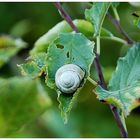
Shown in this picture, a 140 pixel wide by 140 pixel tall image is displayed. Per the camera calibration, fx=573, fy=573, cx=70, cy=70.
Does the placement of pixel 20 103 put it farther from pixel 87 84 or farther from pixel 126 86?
pixel 87 84

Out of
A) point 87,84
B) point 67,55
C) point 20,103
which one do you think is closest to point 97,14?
point 67,55

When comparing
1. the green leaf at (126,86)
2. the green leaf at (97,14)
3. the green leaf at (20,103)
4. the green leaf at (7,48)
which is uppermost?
the green leaf at (97,14)

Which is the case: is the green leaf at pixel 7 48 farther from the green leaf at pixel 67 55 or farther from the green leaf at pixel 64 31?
the green leaf at pixel 67 55

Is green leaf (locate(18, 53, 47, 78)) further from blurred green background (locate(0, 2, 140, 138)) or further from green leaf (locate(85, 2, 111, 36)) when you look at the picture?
blurred green background (locate(0, 2, 140, 138))

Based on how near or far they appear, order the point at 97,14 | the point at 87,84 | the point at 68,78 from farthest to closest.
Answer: the point at 87,84, the point at 97,14, the point at 68,78

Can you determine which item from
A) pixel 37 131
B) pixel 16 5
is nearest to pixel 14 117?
pixel 37 131

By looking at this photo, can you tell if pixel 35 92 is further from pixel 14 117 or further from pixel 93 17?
pixel 93 17

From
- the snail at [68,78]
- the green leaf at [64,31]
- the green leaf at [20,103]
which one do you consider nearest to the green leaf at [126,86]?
the snail at [68,78]
